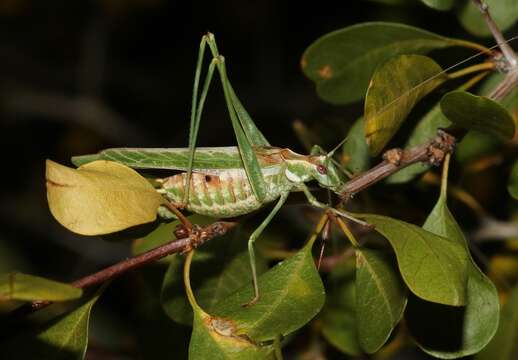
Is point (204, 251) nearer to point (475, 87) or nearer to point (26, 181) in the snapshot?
point (475, 87)

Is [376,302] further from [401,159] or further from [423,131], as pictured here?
[423,131]

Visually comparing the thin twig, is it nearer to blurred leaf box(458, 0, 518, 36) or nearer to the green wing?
blurred leaf box(458, 0, 518, 36)

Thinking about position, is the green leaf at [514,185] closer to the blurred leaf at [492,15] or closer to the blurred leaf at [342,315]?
the blurred leaf at [492,15]

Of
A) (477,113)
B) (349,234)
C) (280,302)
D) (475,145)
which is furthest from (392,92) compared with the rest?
(475,145)

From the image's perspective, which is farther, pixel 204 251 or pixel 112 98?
pixel 112 98

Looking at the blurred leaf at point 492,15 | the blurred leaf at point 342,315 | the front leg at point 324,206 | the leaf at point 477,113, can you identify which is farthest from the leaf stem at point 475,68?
the blurred leaf at point 342,315

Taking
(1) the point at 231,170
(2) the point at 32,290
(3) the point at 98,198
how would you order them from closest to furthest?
(2) the point at 32,290 < (3) the point at 98,198 < (1) the point at 231,170

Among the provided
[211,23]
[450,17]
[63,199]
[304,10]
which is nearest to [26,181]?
[211,23]
